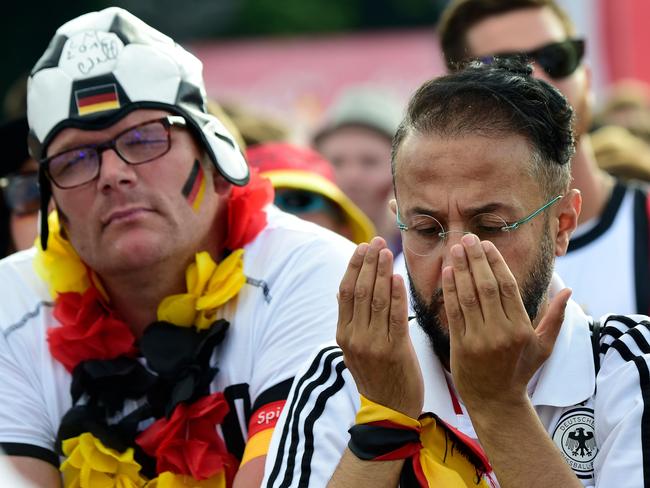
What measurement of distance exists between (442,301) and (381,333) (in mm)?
213

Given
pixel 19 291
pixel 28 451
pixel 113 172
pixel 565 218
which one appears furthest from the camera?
pixel 19 291

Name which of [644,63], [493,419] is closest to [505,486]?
[493,419]

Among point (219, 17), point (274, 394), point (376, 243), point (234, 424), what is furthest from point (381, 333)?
point (219, 17)

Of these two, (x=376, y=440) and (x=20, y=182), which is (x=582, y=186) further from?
(x=376, y=440)

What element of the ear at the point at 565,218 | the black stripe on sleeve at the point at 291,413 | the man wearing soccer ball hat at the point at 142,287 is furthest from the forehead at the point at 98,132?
the ear at the point at 565,218

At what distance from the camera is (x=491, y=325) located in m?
2.61

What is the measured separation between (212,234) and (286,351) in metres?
0.59

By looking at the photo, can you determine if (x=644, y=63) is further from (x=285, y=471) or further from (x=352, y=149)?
(x=285, y=471)

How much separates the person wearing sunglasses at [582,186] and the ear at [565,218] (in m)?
1.45

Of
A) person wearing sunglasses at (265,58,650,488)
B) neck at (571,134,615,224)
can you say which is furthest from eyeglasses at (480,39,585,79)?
person wearing sunglasses at (265,58,650,488)

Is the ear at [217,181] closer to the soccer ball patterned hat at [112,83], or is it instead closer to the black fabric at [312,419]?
the soccer ball patterned hat at [112,83]

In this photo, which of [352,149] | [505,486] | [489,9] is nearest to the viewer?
[505,486]

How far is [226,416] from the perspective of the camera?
3.54 meters

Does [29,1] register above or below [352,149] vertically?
below
